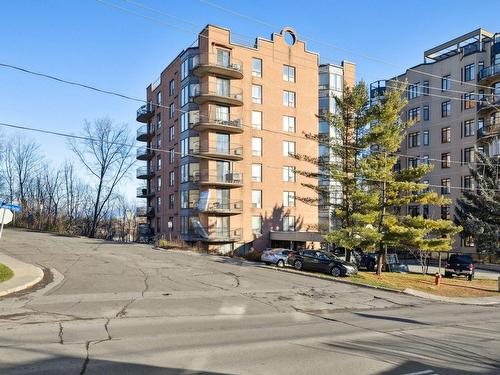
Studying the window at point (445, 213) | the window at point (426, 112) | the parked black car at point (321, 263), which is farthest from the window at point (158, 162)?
the window at point (445, 213)

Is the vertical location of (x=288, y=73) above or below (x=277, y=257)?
above

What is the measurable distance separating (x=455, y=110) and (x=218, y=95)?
28393 mm

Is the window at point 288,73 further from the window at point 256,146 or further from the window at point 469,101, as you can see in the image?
the window at point 469,101

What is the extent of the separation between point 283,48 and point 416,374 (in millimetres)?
45273

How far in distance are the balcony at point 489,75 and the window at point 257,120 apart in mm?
23738

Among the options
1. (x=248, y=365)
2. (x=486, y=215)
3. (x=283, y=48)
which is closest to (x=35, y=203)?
(x=283, y=48)

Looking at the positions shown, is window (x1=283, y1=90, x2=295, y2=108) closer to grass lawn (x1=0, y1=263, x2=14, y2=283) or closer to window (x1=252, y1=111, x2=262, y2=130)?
window (x1=252, y1=111, x2=262, y2=130)

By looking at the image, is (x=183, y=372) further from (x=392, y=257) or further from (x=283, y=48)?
(x=283, y=48)

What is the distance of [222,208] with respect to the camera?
44.1 meters

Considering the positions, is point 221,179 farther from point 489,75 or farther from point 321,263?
point 489,75

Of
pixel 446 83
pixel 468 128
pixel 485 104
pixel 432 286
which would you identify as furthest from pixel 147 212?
pixel 485 104

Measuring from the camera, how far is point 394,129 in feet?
93.6

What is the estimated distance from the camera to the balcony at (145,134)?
5934cm

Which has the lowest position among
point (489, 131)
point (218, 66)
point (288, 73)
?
point (489, 131)
